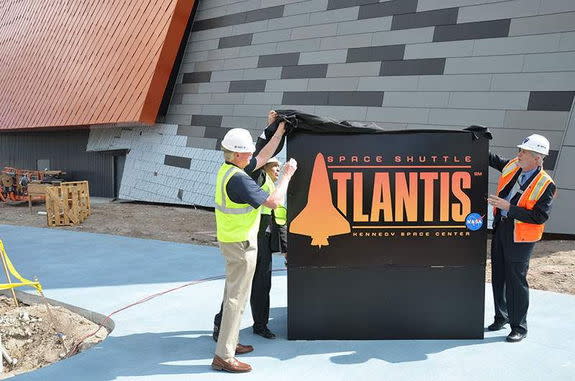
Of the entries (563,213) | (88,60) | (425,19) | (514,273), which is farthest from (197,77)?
(514,273)

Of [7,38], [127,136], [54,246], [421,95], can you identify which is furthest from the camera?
[7,38]

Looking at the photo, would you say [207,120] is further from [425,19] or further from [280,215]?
[280,215]

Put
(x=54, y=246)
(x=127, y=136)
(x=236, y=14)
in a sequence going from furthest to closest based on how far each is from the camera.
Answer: (x=127, y=136), (x=236, y=14), (x=54, y=246)

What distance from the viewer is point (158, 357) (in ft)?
15.5

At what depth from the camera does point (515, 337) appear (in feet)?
16.3

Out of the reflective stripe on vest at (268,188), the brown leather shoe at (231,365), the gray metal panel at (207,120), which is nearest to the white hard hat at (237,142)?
the reflective stripe on vest at (268,188)

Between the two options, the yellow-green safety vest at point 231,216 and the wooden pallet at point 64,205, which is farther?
the wooden pallet at point 64,205

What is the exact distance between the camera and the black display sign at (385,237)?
5.06m

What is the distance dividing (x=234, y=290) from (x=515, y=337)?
113 inches

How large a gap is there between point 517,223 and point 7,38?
1047 inches

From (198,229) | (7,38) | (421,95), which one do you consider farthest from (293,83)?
(7,38)

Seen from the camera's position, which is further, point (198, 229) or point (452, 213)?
point (198, 229)

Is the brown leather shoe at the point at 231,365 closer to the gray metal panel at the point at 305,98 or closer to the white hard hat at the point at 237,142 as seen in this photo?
the white hard hat at the point at 237,142

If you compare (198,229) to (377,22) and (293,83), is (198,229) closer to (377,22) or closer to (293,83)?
(293,83)
